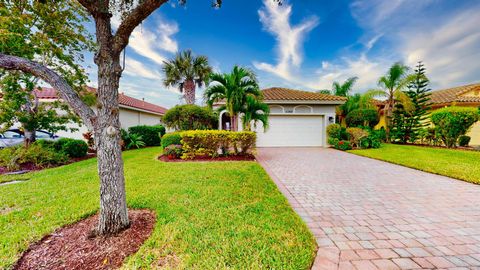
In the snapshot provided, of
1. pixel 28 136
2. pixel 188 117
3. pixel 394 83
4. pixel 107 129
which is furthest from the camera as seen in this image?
pixel 394 83

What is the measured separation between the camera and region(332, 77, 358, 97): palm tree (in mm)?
18291

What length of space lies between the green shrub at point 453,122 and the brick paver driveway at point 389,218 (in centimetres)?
912

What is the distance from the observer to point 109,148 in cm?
249

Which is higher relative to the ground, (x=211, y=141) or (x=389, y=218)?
(x=211, y=141)

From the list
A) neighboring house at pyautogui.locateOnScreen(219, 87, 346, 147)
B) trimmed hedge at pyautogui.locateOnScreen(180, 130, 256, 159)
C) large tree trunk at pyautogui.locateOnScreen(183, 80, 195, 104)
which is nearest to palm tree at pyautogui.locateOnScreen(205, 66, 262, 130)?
trimmed hedge at pyautogui.locateOnScreen(180, 130, 256, 159)

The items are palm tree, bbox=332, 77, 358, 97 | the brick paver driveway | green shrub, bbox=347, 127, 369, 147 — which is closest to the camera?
the brick paver driveway

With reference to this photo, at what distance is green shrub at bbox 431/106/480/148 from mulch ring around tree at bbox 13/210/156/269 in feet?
55.9

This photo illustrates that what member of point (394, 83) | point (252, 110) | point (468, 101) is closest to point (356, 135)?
point (394, 83)

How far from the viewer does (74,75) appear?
27.2 ft

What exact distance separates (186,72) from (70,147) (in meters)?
10.4

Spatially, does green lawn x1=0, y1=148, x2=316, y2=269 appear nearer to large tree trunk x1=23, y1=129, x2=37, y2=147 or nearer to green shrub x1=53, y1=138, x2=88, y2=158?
green shrub x1=53, y1=138, x2=88, y2=158

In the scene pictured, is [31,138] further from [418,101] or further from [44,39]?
[418,101]

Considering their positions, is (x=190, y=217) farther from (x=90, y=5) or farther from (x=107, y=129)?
(x=90, y=5)

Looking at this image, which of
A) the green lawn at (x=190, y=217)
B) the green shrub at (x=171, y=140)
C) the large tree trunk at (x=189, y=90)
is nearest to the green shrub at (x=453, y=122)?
the green lawn at (x=190, y=217)
